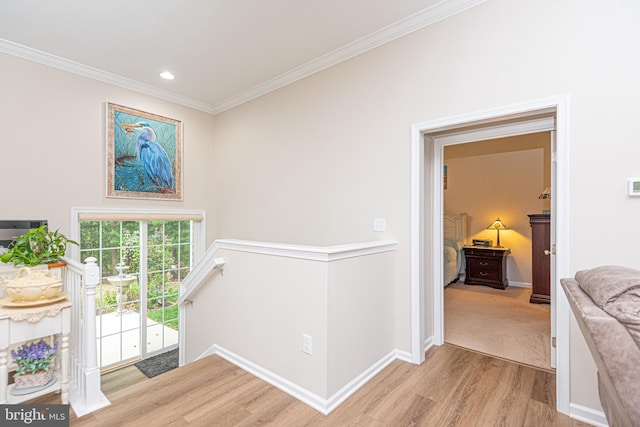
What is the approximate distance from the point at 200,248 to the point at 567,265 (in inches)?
174

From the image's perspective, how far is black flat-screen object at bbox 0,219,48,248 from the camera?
3.03 meters

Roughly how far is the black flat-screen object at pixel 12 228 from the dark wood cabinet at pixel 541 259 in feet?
19.9

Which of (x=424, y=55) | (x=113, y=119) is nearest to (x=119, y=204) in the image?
(x=113, y=119)

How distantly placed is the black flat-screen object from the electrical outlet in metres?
2.98

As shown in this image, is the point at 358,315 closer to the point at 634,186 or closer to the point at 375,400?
the point at 375,400

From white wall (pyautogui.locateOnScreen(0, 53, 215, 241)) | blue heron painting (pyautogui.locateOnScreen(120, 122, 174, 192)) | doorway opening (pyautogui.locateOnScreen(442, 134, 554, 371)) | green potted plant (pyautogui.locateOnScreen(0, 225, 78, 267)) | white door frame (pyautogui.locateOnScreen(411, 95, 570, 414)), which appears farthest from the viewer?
doorway opening (pyautogui.locateOnScreen(442, 134, 554, 371))

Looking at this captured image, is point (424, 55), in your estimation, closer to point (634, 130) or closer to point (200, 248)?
point (634, 130)

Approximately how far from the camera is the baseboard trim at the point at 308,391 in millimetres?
2135

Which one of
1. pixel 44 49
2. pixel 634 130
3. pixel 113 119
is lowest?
pixel 634 130

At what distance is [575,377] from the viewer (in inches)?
79.8

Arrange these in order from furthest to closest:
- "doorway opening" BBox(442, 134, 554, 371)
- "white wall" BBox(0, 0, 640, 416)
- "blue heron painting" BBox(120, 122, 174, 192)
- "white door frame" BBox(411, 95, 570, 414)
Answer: "doorway opening" BBox(442, 134, 554, 371)
"blue heron painting" BBox(120, 122, 174, 192)
"white door frame" BBox(411, 95, 570, 414)
"white wall" BBox(0, 0, 640, 416)

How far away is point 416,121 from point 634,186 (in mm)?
1491

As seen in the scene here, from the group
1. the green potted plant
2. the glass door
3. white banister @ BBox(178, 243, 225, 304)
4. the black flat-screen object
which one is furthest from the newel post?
the glass door

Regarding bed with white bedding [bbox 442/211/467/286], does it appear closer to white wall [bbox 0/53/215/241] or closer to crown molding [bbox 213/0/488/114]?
crown molding [bbox 213/0/488/114]
